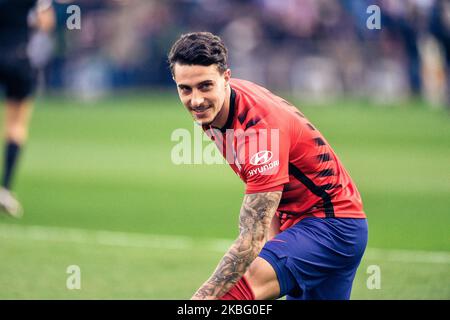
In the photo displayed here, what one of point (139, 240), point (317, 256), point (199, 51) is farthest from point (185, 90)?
point (139, 240)

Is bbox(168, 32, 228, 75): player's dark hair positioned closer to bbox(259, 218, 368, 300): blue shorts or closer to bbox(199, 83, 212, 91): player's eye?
bbox(199, 83, 212, 91): player's eye

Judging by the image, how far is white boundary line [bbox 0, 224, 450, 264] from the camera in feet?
29.8

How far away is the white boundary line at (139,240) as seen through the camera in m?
9.08

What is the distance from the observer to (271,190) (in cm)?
494

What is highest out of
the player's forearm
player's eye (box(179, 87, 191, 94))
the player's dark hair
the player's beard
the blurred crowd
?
the blurred crowd

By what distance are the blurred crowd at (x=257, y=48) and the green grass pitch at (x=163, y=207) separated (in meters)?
5.37

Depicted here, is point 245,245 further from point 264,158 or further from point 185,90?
point 185,90

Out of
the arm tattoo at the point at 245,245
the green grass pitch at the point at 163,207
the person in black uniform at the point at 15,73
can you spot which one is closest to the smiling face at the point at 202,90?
the arm tattoo at the point at 245,245

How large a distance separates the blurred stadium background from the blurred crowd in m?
0.05

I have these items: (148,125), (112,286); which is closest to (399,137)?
(148,125)

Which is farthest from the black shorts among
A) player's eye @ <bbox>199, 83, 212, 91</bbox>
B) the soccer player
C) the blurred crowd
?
the blurred crowd

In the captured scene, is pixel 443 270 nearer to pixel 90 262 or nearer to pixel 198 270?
pixel 198 270

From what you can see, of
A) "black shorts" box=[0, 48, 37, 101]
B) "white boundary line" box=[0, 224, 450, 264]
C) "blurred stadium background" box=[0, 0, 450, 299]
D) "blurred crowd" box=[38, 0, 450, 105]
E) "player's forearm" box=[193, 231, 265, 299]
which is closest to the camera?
"player's forearm" box=[193, 231, 265, 299]
